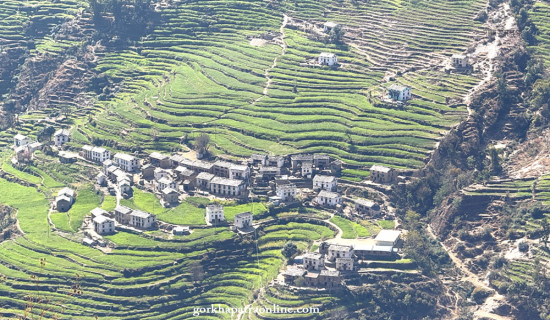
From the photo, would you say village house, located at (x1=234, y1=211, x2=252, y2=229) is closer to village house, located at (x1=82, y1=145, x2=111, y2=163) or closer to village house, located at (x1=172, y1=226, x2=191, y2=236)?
village house, located at (x1=172, y1=226, x2=191, y2=236)

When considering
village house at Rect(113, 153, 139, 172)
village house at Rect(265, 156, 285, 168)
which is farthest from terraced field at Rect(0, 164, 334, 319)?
village house at Rect(113, 153, 139, 172)

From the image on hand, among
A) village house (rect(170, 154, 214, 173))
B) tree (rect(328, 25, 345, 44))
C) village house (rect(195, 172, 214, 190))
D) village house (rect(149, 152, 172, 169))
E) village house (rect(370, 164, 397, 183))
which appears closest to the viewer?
village house (rect(370, 164, 397, 183))

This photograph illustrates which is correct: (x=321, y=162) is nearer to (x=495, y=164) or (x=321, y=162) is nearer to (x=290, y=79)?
(x=495, y=164)

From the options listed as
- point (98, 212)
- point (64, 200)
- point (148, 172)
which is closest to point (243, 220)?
point (98, 212)

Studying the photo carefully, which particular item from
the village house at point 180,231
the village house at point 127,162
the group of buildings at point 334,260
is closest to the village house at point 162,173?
the village house at point 127,162

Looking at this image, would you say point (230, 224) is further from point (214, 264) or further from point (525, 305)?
point (525, 305)

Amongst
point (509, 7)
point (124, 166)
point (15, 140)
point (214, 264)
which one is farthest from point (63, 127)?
point (509, 7)

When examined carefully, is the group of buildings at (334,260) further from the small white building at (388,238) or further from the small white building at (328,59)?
the small white building at (328,59)
